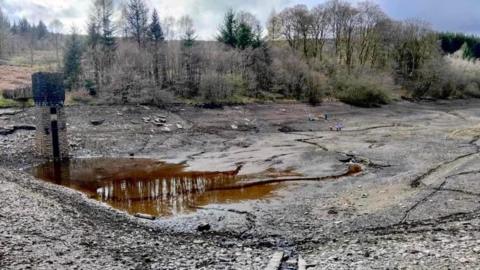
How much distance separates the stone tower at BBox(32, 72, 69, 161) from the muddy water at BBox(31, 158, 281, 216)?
4.78 feet

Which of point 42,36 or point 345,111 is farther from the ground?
point 42,36

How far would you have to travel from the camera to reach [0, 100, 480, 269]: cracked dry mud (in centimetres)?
1347

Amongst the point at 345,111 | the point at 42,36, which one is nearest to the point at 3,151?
the point at 345,111

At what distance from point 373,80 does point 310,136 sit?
2380 centimetres

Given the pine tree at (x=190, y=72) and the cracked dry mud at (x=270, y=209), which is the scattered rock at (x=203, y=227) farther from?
the pine tree at (x=190, y=72)

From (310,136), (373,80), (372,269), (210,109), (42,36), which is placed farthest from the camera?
(42,36)

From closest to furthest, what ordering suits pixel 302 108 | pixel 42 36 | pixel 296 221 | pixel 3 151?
pixel 296 221
pixel 3 151
pixel 302 108
pixel 42 36

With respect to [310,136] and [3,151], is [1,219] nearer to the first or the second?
[3,151]

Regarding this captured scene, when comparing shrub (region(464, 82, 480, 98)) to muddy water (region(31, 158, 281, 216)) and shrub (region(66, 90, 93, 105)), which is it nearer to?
shrub (region(66, 90, 93, 105))

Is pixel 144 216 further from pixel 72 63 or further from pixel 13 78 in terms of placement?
pixel 13 78

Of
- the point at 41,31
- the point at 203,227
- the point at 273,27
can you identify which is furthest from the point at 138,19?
the point at 41,31

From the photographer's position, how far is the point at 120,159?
110 ft

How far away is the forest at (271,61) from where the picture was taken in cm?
5288

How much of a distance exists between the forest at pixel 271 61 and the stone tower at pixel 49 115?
13.9m
